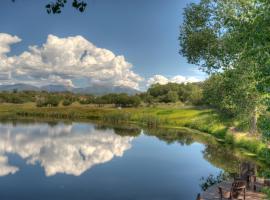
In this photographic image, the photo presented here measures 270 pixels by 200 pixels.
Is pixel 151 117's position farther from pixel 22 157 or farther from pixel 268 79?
pixel 268 79

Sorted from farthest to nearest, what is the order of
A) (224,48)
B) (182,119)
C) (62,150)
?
(182,119) → (62,150) → (224,48)

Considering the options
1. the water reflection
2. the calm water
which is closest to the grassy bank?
the calm water

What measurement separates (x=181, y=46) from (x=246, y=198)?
101ft

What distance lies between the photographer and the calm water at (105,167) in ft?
121

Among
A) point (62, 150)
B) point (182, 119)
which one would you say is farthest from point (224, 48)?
point (182, 119)

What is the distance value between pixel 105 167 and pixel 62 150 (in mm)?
18479

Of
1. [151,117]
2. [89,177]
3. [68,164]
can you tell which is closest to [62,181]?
[89,177]

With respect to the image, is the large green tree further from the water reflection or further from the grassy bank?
the water reflection

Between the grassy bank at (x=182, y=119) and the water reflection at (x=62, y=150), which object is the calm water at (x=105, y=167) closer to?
the water reflection at (x=62, y=150)

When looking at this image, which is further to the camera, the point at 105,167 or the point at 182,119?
the point at 182,119

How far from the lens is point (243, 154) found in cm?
5684

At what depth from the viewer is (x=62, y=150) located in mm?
67312

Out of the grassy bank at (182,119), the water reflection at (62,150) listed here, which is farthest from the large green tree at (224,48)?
the water reflection at (62,150)

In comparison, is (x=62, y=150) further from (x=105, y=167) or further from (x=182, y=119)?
(x=182, y=119)
